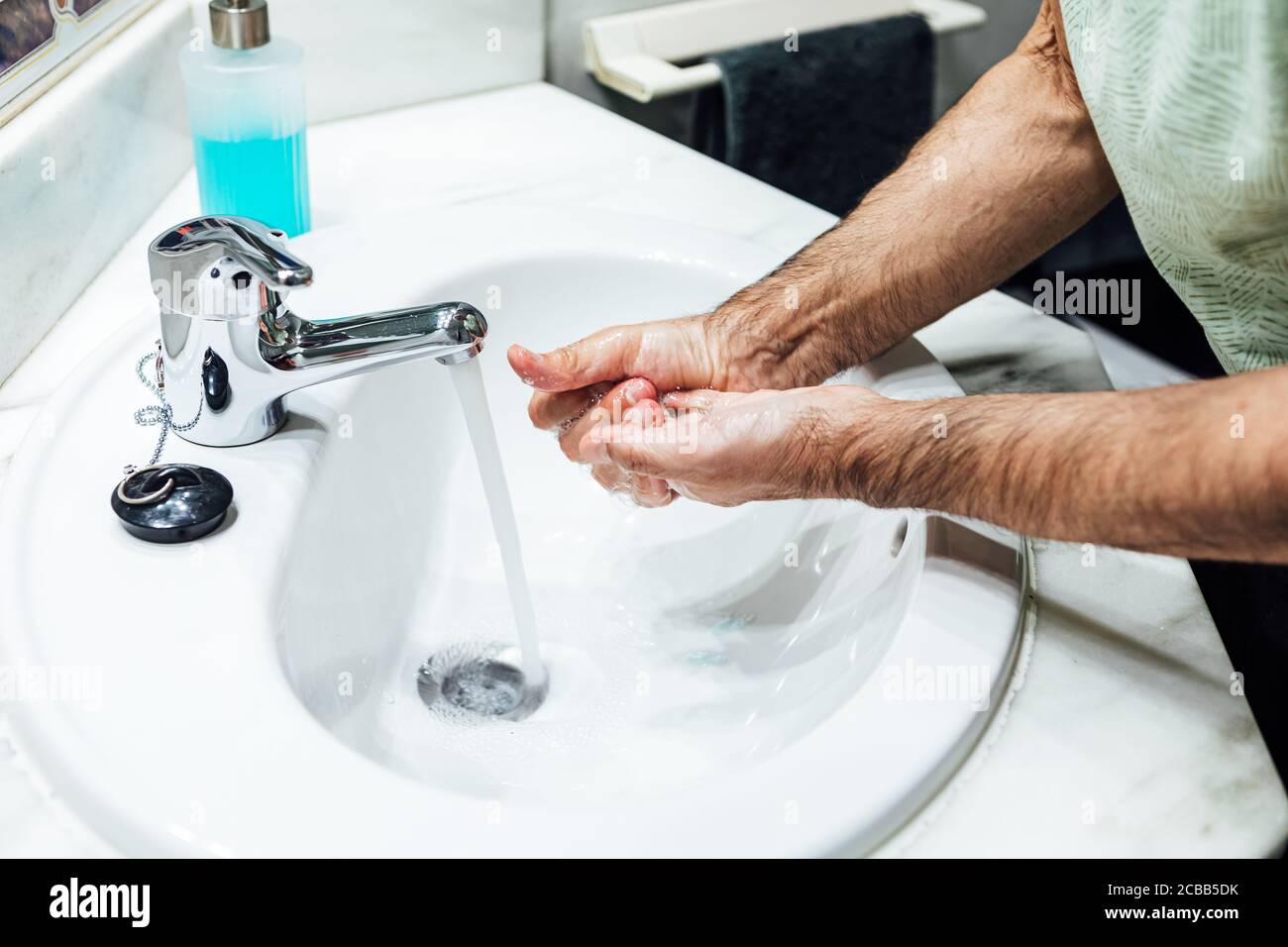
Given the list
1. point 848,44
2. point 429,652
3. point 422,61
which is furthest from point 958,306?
point 848,44

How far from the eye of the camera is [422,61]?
960mm

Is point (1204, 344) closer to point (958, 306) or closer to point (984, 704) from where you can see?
point (958, 306)

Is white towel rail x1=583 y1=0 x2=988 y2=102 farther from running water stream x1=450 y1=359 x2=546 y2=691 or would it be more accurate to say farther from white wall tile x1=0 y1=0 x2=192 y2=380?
running water stream x1=450 y1=359 x2=546 y2=691

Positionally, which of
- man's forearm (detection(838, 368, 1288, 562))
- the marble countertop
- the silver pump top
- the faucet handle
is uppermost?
the silver pump top

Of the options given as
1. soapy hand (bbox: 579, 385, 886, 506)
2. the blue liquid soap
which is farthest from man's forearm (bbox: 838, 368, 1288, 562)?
the blue liquid soap

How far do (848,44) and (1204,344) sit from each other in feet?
2.24

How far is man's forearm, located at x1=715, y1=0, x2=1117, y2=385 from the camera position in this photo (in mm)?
686

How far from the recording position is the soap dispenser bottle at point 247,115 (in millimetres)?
691

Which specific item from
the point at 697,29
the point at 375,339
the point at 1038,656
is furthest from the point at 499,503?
the point at 697,29

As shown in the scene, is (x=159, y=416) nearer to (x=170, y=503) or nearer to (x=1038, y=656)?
(x=170, y=503)

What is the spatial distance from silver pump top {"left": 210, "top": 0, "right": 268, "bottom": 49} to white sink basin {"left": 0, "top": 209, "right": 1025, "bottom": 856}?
123 millimetres

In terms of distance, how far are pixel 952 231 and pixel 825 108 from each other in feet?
1.90

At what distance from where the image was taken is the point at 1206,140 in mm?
516

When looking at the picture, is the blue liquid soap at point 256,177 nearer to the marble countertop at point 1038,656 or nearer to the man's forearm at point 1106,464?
the marble countertop at point 1038,656
